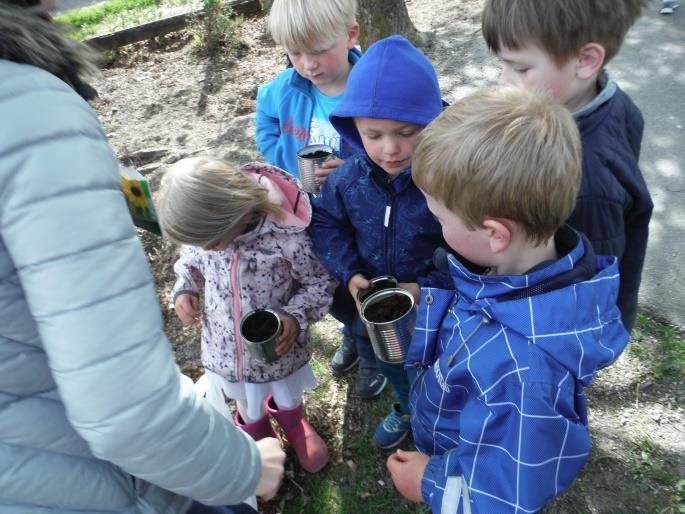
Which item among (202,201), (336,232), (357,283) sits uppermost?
(202,201)

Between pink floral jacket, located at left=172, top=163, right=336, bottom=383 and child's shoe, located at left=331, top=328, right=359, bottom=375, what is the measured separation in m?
0.84

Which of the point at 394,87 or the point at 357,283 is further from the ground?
the point at 394,87

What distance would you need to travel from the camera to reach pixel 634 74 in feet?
16.2

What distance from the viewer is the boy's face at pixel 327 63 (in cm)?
260

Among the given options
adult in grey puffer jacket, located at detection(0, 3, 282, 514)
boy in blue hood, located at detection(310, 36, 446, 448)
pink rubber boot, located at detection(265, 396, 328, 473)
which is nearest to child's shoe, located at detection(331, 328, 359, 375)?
pink rubber boot, located at detection(265, 396, 328, 473)

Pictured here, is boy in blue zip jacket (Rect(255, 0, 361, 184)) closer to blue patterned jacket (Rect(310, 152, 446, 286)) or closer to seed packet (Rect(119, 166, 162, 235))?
blue patterned jacket (Rect(310, 152, 446, 286))

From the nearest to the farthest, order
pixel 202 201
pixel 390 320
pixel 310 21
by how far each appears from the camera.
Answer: pixel 390 320
pixel 202 201
pixel 310 21

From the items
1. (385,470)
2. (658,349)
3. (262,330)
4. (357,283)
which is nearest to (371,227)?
(357,283)

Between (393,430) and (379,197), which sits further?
(393,430)

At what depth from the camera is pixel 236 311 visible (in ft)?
7.23

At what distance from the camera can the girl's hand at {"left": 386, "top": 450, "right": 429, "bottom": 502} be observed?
1660mm

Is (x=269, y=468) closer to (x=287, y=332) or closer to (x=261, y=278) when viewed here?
(x=287, y=332)

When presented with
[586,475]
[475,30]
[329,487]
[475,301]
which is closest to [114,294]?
[475,301]

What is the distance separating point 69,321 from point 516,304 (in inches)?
40.5
